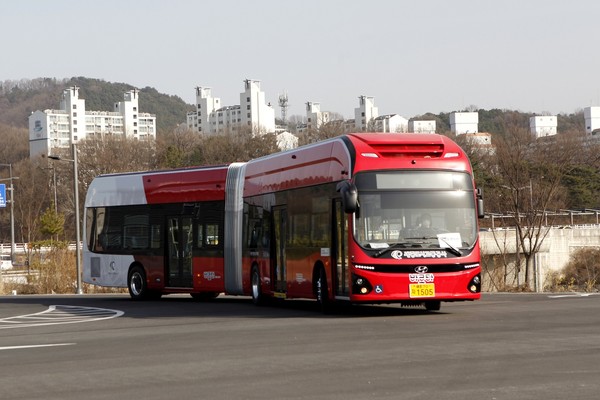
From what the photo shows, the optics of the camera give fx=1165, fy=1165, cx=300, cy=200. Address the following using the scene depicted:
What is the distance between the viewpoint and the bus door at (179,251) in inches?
1188

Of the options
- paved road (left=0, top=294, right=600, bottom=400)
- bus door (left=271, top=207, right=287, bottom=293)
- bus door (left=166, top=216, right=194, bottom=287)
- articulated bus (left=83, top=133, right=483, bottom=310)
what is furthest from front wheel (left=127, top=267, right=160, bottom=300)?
paved road (left=0, top=294, right=600, bottom=400)

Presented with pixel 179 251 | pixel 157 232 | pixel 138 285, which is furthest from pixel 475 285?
pixel 138 285

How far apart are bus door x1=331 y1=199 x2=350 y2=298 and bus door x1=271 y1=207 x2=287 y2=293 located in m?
3.13

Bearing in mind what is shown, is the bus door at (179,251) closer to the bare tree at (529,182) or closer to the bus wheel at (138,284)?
the bus wheel at (138,284)

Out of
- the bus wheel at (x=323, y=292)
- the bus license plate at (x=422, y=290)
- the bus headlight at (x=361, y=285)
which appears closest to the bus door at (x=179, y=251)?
the bus wheel at (x=323, y=292)

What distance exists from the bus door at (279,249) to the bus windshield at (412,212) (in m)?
4.17

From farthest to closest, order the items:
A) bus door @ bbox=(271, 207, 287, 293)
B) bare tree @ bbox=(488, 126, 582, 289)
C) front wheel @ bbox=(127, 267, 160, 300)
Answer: bare tree @ bbox=(488, 126, 582, 289), front wheel @ bbox=(127, 267, 160, 300), bus door @ bbox=(271, 207, 287, 293)

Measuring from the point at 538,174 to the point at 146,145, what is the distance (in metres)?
67.0

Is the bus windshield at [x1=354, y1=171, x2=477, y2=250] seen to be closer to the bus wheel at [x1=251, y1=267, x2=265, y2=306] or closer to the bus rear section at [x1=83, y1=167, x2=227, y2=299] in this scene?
the bus wheel at [x1=251, y1=267, x2=265, y2=306]

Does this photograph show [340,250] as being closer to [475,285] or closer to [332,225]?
[332,225]

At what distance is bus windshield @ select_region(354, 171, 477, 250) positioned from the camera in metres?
20.7

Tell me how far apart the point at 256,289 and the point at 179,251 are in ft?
13.9

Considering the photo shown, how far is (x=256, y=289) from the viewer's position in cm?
2694

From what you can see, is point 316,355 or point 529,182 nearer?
point 316,355
